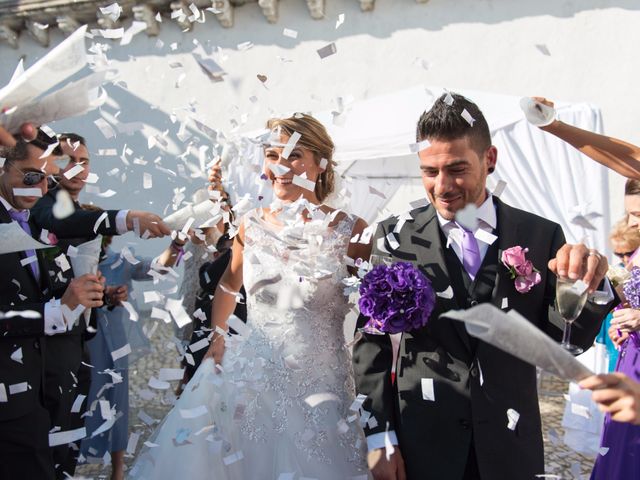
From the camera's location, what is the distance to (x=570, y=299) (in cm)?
204

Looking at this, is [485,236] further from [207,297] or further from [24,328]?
[207,297]

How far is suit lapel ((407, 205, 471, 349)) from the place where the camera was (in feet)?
7.65

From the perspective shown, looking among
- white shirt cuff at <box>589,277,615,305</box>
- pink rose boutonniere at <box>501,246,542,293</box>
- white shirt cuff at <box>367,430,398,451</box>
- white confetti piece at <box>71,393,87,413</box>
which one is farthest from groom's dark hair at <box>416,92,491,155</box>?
white confetti piece at <box>71,393,87,413</box>

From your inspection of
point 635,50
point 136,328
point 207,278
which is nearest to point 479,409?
point 207,278

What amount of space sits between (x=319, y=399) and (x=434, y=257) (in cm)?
88

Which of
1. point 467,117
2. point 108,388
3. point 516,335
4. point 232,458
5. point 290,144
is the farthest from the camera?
point 108,388

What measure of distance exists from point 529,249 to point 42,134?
7.70ft

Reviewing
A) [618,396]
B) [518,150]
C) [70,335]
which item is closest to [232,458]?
[70,335]

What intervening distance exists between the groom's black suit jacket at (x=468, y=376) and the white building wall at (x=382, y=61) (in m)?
6.76

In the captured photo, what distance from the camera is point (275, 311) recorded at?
9.95 feet

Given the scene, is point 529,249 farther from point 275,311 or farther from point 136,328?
point 136,328

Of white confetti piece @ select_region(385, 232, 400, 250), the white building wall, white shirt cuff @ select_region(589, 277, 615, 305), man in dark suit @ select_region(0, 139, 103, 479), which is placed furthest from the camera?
the white building wall

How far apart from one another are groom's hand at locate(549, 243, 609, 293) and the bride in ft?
3.19

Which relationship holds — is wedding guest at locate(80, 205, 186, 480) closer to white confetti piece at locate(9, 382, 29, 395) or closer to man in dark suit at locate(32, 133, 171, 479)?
man in dark suit at locate(32, 133, 171, 479)
